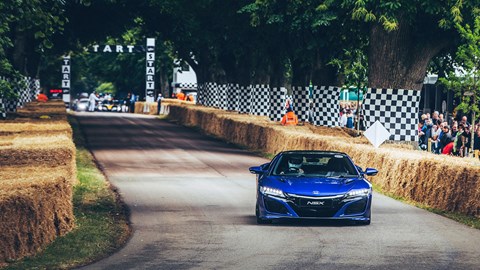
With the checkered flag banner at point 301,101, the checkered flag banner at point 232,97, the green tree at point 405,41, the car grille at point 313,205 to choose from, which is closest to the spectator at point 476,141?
the green tree at point 405,41

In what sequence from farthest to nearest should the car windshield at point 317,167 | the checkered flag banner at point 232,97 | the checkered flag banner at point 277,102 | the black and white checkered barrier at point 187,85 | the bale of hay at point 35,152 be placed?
the black and white checkered barrier at point 187,85
the checkered flag banner at point 232,97
the checkered flag banner at point 277,102
the bale of hay at point 35,152
the car windshield at point 317,167

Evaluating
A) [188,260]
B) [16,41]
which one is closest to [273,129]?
[16,41]

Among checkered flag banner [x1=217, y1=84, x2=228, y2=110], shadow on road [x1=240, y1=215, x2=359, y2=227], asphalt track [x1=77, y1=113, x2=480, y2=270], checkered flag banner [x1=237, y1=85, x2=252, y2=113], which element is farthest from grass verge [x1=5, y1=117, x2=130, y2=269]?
checkered flag banner [x1=217, y1=84, x2=228, y2=110]

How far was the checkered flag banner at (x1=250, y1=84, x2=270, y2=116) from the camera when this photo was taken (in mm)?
59594

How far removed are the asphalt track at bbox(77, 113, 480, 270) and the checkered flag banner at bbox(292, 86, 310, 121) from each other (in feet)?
64.4

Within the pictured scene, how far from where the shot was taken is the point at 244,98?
62.7 meters

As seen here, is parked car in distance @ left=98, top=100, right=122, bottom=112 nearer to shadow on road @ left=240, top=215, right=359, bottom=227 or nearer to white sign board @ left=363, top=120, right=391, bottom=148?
white sign board @ left=363, top=120, right=391, bottom=148

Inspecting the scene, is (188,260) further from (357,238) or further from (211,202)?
(211,202)

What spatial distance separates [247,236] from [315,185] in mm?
1821

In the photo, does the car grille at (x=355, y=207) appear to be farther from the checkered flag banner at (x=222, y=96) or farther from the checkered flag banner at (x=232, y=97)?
the checkered flag banner at (x=222, y=96)

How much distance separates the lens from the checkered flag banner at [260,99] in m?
59.6

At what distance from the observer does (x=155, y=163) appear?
3241 centimetres

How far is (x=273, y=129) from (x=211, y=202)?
17.1 meters

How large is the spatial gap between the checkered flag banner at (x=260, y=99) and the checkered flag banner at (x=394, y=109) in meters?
26.3
